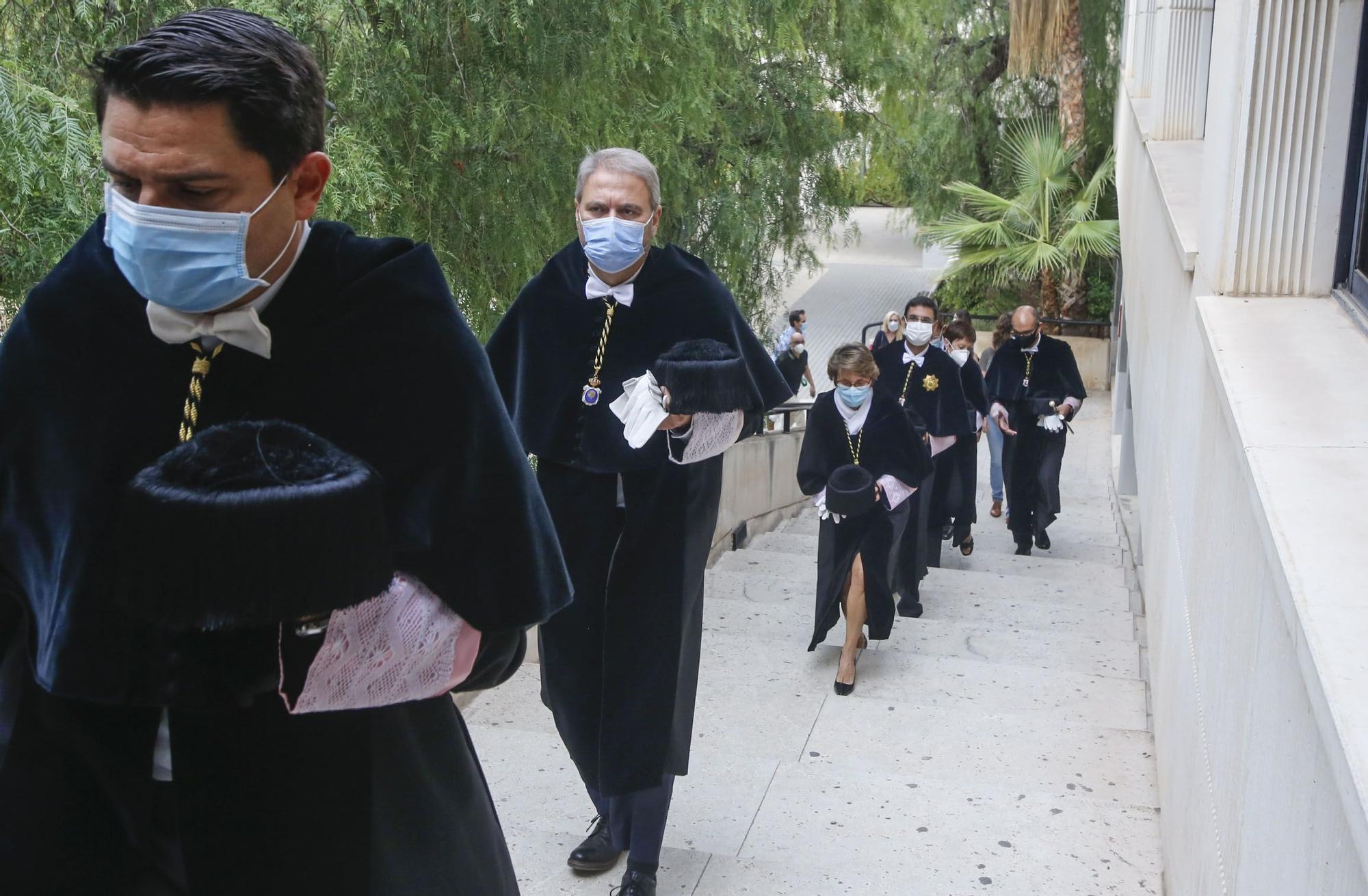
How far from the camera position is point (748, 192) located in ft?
37.3

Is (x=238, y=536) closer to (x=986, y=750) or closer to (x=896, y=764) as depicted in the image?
(x=896, y=764)

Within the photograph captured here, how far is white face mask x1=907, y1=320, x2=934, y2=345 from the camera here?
28.0 feet

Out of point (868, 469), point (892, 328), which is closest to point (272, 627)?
point (868, 469)

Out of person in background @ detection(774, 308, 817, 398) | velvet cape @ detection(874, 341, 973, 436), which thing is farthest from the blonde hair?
person in background @ detection(774, 308, 817, 398)

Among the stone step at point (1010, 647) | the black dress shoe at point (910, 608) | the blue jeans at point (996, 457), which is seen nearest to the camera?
the stone step at point (1010, 647)

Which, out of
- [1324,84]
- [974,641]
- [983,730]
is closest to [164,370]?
[1324,84]

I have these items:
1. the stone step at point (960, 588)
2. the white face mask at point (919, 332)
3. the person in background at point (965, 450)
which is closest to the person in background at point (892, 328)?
the person in background at point (965, 450)

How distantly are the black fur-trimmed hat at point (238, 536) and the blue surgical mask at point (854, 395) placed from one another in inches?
206

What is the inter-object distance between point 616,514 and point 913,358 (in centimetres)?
470

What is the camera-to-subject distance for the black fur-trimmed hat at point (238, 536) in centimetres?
158

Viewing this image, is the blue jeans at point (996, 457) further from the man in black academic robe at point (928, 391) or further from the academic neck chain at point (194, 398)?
the academic neck chain at point (194, 398)

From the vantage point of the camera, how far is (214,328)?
187cm

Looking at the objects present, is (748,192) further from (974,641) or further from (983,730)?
(983,730)

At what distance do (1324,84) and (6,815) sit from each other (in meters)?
3.11
